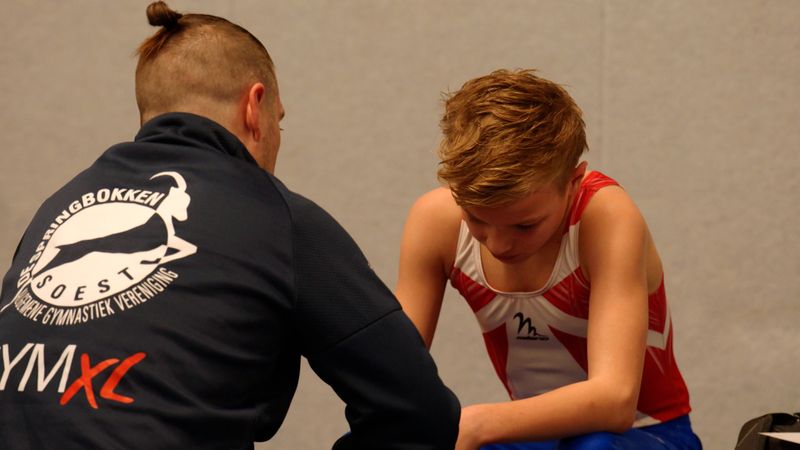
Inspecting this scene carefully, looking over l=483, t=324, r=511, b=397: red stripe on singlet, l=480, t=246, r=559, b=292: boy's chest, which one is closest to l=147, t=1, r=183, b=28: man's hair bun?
l=480, t=246, r=559, b=292: boy's chest

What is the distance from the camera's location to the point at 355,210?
287cm

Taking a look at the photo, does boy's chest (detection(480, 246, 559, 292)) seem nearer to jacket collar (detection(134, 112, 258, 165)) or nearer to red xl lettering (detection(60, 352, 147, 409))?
jacket collar (detection(134, 112, 258, 165))

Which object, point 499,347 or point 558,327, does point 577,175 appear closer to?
point 558,327

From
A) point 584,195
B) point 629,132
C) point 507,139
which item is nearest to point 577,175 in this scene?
point 584,195

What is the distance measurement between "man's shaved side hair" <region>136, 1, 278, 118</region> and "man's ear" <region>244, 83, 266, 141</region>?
17 mm

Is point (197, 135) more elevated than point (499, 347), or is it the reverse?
point (197, 135)

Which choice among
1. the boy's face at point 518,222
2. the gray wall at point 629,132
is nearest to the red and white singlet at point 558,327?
the boy's face at point 518,222

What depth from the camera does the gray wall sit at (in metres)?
2.75

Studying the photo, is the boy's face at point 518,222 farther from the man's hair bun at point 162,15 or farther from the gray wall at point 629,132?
the gray wall at point 629,132

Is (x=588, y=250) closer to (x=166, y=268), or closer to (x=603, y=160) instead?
(x=166, y=268)

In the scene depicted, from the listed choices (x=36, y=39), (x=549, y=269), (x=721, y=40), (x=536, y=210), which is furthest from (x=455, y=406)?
(x=36, y=39)

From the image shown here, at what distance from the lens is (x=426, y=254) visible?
1763 millimetres

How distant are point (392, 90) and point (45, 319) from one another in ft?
5.99

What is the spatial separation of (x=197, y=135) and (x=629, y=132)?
1.75 m
